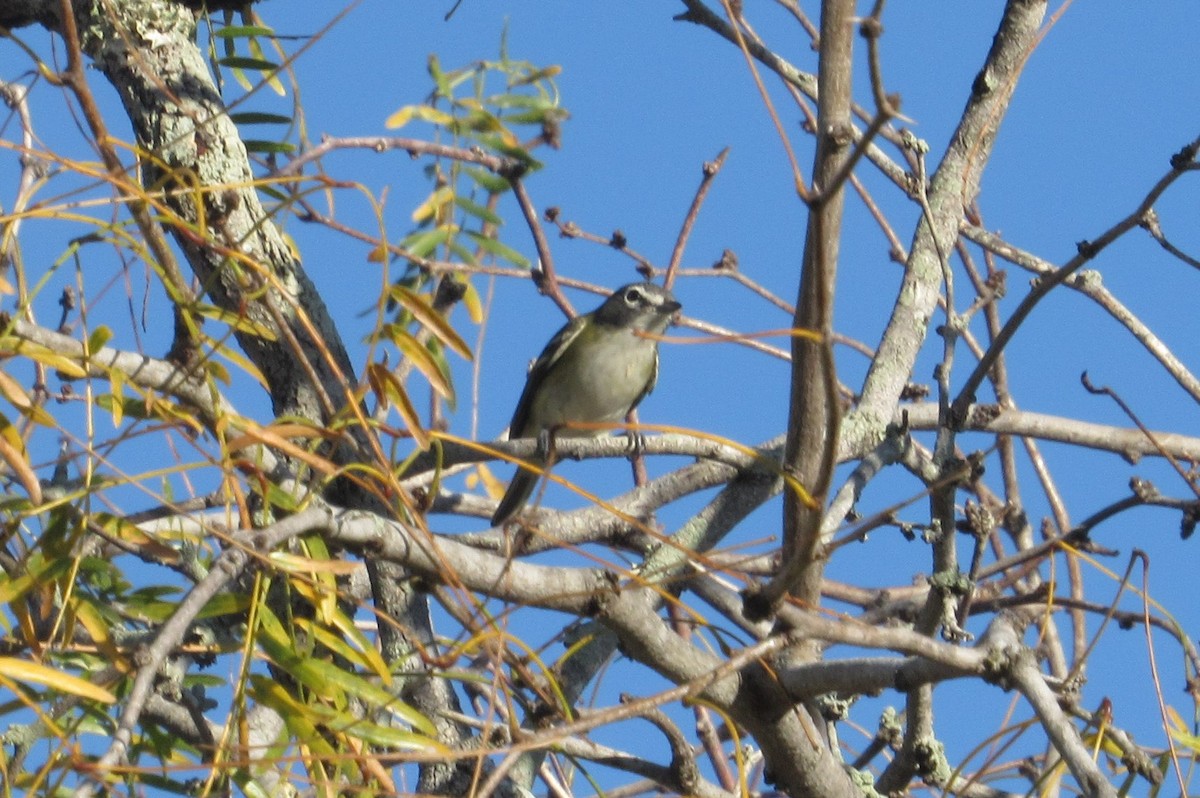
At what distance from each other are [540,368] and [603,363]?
0.44 m

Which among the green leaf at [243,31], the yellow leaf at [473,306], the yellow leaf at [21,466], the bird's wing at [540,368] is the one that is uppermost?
the bird's wing at [540,368]

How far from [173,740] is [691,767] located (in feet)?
3.98

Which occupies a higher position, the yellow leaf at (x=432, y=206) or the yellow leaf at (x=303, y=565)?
the yellow leaf at (x=432, y=206)

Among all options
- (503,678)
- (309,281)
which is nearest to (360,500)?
(309,281)

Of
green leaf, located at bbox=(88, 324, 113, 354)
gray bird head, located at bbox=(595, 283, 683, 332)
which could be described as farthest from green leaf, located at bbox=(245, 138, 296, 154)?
gray bird head, located at bbox=(595, 283, 683, 332)

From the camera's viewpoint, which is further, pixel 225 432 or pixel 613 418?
pixel 613 418

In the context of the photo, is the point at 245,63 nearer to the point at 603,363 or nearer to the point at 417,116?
the point at 417,116

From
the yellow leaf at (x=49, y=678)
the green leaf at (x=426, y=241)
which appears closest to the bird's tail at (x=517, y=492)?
the green leaf at (x=426, y=241)

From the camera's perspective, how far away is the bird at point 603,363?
718 centimetres

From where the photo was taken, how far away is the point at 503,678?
2.81 meters

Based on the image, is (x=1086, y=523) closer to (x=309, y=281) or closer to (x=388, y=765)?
(x=388, y=765)

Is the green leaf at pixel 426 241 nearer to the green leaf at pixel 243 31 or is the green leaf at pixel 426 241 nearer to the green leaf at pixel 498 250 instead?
the green leaf at pixel 498 250

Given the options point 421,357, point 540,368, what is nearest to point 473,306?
point 421,357

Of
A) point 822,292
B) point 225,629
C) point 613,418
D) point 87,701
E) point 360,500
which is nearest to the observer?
point 822,292
